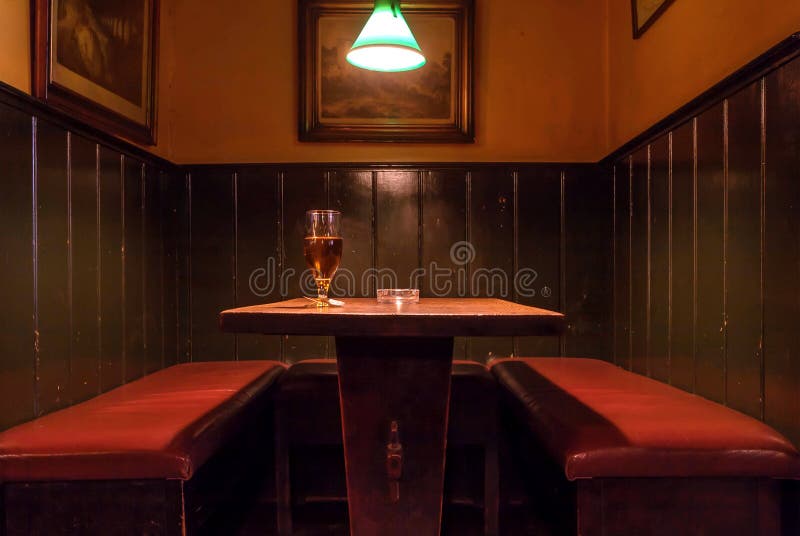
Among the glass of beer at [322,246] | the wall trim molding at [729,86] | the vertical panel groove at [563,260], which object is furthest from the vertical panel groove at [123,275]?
the wall trim molding at [729,86]

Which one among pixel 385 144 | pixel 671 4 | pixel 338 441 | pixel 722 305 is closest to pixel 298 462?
pixel 338 441

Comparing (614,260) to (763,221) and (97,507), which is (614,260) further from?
(97,507)

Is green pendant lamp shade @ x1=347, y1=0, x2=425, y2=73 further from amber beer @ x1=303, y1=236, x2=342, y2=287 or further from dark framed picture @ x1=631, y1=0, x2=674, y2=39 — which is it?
dark framed picture @ x1=631, y1=0, x2=674, y2=39

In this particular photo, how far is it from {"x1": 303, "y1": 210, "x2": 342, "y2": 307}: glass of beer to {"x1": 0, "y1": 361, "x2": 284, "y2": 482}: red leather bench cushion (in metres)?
0.49

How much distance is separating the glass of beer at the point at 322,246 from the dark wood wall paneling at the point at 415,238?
1.34 m

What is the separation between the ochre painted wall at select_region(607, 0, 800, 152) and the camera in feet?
5.84

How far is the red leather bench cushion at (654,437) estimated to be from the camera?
1.43 m

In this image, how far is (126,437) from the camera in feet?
4.94

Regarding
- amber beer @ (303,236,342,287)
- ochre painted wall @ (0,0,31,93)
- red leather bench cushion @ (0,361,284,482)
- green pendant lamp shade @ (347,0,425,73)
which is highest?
green pendant lamp shade @ (347,0,425,73)

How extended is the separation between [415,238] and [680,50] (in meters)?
1.37

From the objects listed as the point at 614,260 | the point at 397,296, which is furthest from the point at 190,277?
the point at 614,260

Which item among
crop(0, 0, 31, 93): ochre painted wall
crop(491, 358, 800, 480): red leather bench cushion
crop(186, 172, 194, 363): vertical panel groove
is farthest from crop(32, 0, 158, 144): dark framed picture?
crop(491, 358, 800, 480): red leather bench cushion

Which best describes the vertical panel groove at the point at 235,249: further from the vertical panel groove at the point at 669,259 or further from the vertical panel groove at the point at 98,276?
the vertical panel groove at the point at 669,259

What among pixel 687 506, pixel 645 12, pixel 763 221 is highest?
pixel 645 12
